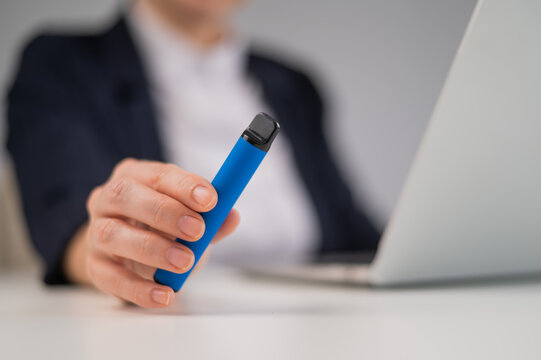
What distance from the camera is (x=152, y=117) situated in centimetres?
90

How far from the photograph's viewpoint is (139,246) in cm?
31

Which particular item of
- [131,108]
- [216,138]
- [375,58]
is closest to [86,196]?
[131,108]

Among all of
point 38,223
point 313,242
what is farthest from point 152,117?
point 313,242

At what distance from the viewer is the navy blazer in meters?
0.61

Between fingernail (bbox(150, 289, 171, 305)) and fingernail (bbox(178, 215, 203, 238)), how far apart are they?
54 millimetres

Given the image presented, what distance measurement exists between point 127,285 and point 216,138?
0.72 metres

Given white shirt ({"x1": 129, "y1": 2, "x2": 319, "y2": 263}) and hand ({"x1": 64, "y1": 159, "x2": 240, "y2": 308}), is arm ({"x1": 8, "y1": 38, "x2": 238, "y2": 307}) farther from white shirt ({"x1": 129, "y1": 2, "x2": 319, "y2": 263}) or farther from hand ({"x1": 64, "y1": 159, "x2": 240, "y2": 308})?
white shirt ({"x1": 129, "y1": 2, "x2": 319, "y2": 263})

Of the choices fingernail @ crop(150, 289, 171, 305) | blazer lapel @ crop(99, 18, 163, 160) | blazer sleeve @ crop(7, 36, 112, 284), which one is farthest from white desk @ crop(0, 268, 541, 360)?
blazer lapel @ crop(99, 18, 163, 160)

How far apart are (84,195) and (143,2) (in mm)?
650

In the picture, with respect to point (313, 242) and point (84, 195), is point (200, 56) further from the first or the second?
point (84, 195)

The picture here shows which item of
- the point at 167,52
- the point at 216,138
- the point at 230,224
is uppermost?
the point at 230,224

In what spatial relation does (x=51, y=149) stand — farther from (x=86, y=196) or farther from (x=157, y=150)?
(x=157, y=150)

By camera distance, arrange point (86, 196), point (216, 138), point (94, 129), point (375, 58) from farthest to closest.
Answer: point (375, 58)
point (216, 138)
point (94, 129)
point (86, 196)

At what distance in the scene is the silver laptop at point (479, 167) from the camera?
282 millimetres
